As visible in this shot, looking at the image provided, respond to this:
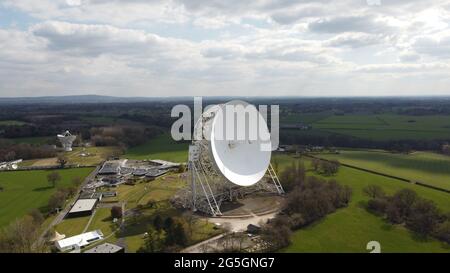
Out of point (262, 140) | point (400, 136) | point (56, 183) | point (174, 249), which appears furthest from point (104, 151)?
point (400, 136)

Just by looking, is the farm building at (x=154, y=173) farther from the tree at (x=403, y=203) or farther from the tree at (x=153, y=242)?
the tree at (x=403, y=203)


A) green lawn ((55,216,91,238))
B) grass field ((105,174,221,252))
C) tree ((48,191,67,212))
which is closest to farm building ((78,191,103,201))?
grass field ((105,174,221,252))

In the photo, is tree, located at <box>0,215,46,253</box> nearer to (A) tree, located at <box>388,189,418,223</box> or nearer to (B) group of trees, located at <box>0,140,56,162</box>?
(A) tree, located at <box>388,189,418,223</box>

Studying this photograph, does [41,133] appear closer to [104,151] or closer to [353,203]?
[104,151]

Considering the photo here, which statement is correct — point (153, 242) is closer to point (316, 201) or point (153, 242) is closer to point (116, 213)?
point (116, 213)

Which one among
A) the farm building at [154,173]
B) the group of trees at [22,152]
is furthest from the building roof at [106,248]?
the group of trees at [22,152]

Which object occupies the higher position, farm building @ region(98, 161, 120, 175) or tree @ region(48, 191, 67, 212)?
farm building @ region(98, 161, 120, 175)

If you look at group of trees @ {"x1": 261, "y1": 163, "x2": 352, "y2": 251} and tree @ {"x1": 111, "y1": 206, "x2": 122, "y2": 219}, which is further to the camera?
tree @ {"x1": 111, "y1": 206, "x2": 122, "y2": 219}
